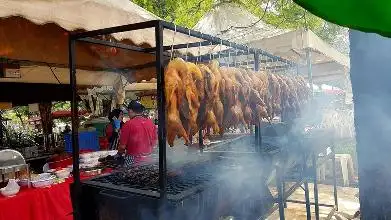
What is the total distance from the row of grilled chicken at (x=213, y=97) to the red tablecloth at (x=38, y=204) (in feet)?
8.13

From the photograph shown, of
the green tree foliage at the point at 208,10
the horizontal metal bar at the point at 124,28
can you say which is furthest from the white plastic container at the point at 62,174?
the green tree foliage at the point at 208,10

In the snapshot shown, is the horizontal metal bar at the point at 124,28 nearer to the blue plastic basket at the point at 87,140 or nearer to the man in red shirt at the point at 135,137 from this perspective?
the man in red shirt at the point at 135,137

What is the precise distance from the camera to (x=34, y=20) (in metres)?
2.84

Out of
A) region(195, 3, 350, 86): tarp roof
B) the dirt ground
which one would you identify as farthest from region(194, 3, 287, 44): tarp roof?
the dirt ground

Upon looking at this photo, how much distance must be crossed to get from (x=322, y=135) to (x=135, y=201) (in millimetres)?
4630

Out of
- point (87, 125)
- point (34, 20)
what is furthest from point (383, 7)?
point (87, 125)

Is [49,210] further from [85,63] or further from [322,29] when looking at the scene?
[322,29]

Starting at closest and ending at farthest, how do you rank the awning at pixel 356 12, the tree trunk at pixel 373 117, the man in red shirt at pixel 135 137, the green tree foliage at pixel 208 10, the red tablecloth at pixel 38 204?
the awning at pixel 356 12 → the tree trunk at pixel 373 117 → the red tablecloth at pixel 38 204 → the man in red shirt at pixel 135 137 → the green tree foliage at pixel 208 10

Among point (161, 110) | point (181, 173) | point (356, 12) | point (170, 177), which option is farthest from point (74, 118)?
point (356, 12)

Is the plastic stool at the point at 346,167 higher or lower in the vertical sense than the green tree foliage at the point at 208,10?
lower

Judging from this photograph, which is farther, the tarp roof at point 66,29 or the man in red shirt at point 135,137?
the man in red shirt at point 135,137

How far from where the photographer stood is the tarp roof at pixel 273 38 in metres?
6.32

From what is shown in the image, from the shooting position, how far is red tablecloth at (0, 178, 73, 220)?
12.8 feet

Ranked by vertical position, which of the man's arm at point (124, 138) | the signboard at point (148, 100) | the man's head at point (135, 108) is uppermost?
the signboard at point (148, 100)
